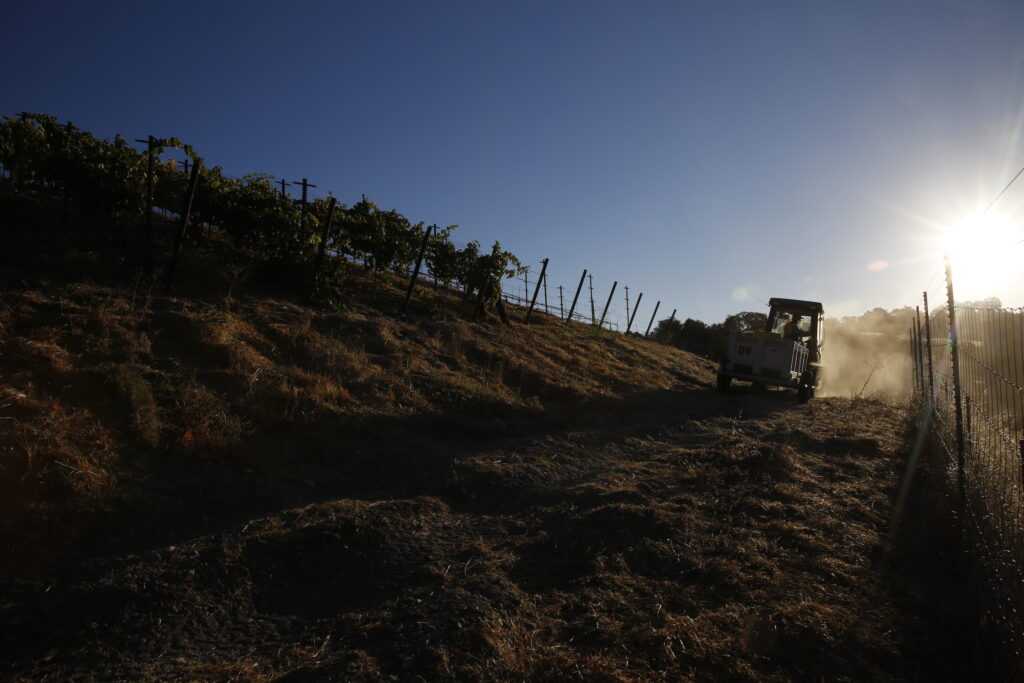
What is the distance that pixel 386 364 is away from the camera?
426 inches

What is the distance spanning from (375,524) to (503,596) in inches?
62.0

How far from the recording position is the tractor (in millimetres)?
17000

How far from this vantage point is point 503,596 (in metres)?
4.05

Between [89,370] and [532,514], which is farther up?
[89,370]

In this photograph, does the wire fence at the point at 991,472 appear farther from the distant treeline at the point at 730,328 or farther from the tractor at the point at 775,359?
the distant treeline at the point at 730,328

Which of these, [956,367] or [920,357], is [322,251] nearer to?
[956,367]

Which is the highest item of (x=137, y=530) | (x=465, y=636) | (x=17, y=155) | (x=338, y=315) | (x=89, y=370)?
(x=17, y=155)

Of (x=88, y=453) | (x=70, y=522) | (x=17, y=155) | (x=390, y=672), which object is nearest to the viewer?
(x=390, y=672)

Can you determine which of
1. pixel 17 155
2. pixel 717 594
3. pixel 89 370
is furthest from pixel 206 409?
pixel 17 155

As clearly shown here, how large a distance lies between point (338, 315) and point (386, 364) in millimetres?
2508

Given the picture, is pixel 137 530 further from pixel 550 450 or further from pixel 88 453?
pixel 550 450

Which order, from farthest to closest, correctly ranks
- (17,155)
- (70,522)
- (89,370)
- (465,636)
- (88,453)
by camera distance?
(17,155) → (89,370) → (88,453) → (70,522) → (465,636)

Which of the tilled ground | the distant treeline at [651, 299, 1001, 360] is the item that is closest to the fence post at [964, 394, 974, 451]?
the tilled ground

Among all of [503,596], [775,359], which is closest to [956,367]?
[503,596]
